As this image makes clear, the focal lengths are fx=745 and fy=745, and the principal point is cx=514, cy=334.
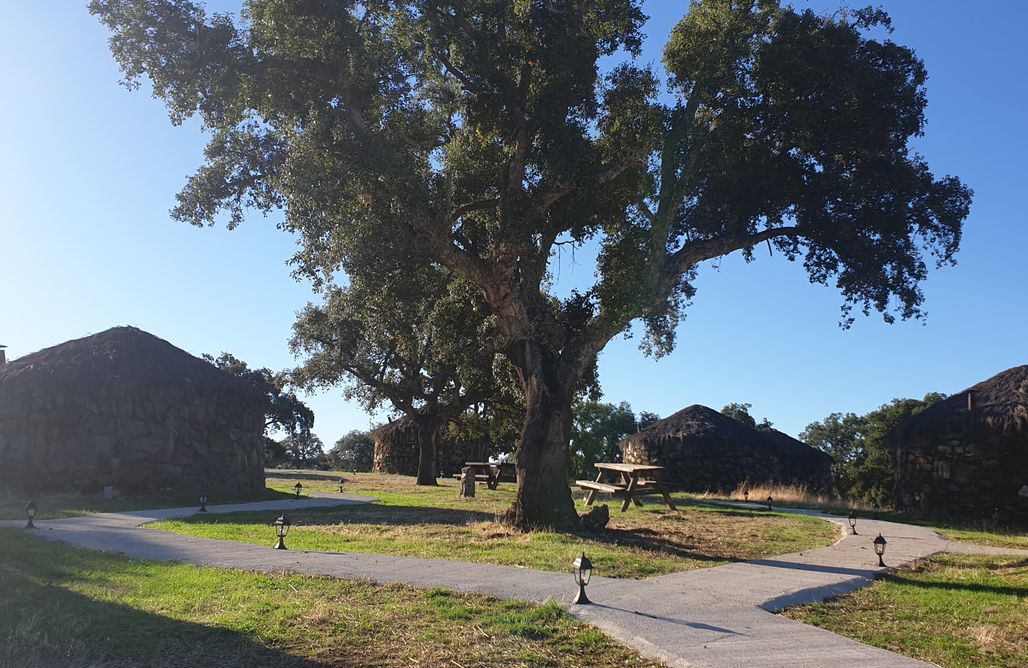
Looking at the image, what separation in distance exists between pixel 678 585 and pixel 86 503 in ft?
54.1

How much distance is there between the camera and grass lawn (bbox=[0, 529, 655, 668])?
5465 mm

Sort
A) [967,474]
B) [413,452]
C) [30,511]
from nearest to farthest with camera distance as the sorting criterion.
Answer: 1. [30,511]
2. [967,474]
3. [413,452]

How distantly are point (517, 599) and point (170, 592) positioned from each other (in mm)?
3504

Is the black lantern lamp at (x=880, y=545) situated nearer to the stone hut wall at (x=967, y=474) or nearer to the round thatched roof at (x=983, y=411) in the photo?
the stone hut wall at (x=967, y=474)

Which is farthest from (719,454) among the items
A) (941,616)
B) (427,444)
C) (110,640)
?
(110,640)

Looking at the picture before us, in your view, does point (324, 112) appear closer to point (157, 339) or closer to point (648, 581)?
point (648, 581)

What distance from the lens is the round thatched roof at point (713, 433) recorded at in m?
36.0

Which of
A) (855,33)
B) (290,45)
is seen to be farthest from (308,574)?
(855,33)

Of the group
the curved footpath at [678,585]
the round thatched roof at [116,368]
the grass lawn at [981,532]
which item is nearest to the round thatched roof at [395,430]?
the round thatched roof at [116,368]

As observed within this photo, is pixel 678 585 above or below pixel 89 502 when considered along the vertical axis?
above

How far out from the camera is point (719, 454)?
35625 mm

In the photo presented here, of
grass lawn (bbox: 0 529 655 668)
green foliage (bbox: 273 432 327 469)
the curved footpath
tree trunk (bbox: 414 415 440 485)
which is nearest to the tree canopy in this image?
tree trunk (bbox: 414 415 440 485)

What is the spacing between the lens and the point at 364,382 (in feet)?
110

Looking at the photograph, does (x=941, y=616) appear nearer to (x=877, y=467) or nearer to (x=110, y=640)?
(x=110, y=640)
